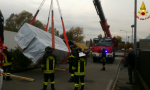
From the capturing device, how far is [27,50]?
7.62m

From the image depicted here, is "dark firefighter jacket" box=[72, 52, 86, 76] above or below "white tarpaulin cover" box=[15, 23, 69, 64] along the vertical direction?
below

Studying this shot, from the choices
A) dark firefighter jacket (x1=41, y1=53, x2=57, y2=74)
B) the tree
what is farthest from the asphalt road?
the tree

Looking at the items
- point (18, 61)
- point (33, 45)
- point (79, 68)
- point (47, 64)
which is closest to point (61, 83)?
point (47, 64)

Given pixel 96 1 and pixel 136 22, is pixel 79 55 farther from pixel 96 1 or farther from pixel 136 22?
pixel 96 1

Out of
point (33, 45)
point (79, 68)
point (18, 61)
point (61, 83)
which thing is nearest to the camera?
point (79, 68)

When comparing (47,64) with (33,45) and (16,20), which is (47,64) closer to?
(33,45)

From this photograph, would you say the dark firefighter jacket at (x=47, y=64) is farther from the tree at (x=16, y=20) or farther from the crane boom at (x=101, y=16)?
the tree at (x=16, y=20)

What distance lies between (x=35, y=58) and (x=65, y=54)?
1.78m

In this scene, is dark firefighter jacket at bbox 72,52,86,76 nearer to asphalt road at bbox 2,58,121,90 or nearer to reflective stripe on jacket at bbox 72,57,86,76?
reflective stripe on jacket at bbox 72,57,86,76

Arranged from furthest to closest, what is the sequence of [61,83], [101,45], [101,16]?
1. [101,16]
2. [101,45]
3. [61,83]

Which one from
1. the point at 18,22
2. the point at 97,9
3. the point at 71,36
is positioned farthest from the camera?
the point at 71,36

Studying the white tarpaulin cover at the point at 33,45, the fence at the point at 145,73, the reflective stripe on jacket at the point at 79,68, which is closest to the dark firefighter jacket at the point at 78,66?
the reflective stripe on jacket at the point at 79,68

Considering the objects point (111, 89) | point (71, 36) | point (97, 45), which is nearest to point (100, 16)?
point (97, 45)

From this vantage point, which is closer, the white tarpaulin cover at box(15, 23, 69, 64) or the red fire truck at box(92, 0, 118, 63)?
the white tarpaulin cover at box(15, 23, 69, 64)
